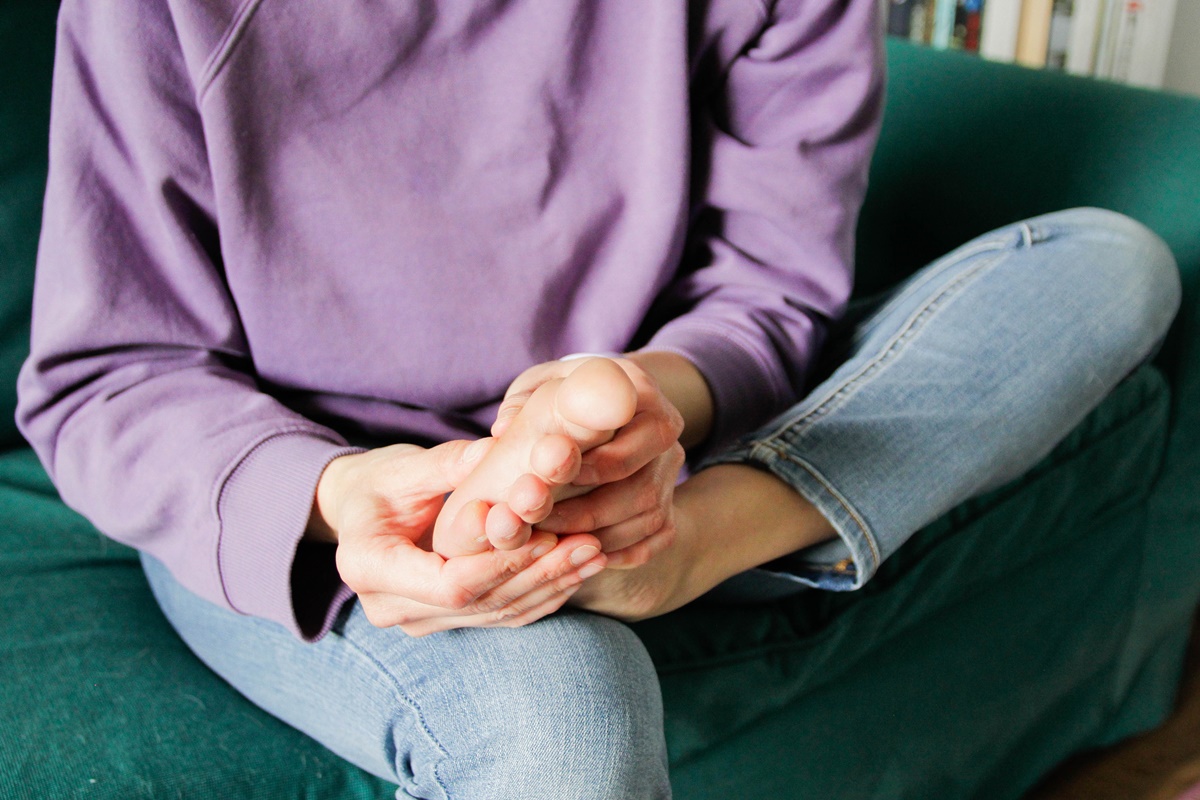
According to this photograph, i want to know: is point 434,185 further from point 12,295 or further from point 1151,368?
point 1151,368

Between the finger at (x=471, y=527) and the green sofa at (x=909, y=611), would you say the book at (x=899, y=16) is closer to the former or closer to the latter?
the green sofa at (x=909, y=611)

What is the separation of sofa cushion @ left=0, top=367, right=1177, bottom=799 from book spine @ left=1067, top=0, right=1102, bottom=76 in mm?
867

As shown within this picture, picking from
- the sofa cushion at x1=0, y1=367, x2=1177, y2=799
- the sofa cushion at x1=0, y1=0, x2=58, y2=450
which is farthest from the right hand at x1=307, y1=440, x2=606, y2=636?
the sofa cushion at x1=0, y1=0, x2=58, y2=450

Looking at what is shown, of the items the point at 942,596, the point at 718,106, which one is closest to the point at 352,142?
the point at 718,106

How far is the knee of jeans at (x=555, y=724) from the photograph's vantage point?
451 millimetres

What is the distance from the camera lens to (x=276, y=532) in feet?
1.69

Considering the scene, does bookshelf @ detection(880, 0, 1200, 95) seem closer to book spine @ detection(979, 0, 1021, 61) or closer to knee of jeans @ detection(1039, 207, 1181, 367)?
book spine @ detection(979, 0, 1021, 61)

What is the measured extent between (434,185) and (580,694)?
33 cm

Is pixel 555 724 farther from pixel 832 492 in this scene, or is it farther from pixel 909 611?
pixel 909 611

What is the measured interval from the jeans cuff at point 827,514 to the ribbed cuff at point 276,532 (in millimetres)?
222

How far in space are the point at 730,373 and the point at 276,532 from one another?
11.4 inches

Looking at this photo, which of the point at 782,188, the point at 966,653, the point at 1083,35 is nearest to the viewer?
the point at 782,188

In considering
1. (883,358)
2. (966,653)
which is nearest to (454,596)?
(883,358)

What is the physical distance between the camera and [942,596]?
30.0 inches
